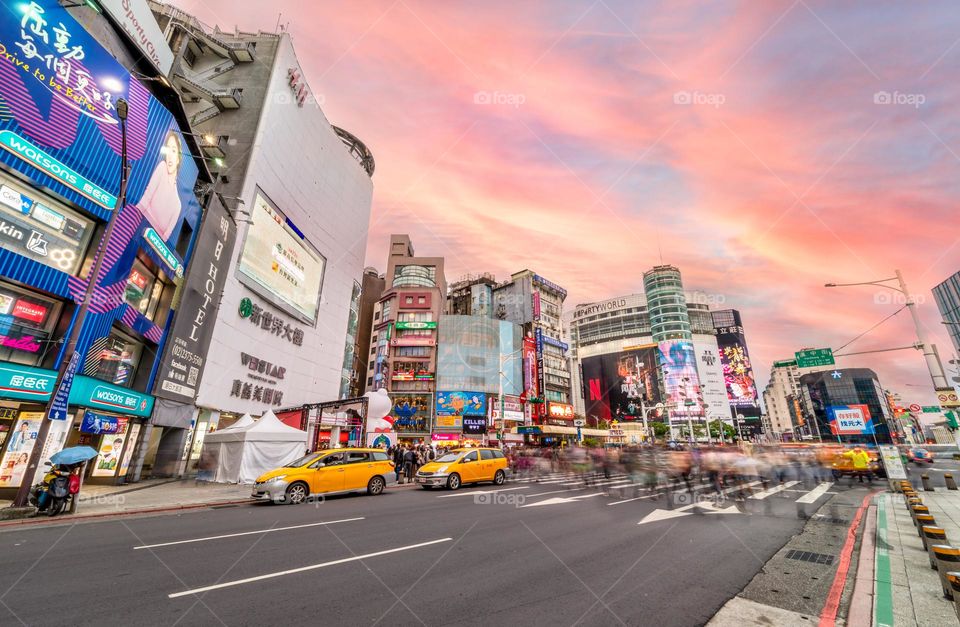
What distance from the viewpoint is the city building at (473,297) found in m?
95.9

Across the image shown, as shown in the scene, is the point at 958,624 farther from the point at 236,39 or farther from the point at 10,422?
the point at 236,39

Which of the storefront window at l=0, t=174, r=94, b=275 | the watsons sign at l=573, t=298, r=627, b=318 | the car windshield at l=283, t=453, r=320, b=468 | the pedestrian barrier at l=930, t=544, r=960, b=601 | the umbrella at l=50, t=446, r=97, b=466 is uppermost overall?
the watsons sign at l=573, t=298, r=627, b=318

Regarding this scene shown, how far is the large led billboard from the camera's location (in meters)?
114

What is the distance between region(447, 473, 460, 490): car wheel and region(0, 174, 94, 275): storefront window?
16.6 metres

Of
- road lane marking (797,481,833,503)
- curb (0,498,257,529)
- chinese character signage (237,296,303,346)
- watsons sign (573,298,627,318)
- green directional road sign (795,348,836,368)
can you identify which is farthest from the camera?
watsons sign (573,298,627,318)

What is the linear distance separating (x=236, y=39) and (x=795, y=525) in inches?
2114

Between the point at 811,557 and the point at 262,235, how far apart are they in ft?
116

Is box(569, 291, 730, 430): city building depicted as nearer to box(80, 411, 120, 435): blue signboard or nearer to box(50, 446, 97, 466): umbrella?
box(80, 411, 120, 435): blue signboard

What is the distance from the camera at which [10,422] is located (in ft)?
43.3

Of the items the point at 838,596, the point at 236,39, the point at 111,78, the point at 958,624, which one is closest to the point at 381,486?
the point at 838,596

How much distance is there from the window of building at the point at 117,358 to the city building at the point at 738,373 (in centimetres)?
13973

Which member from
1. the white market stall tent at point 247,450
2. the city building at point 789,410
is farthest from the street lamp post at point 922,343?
the city building at point 789,410

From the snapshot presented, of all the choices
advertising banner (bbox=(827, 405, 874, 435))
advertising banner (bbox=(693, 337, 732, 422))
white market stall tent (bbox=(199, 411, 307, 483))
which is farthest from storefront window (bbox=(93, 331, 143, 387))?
advertising banner (bbox=(693, 337, 732, 422))

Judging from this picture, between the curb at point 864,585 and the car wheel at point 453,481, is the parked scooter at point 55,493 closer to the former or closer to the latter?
the car wheel at point 453,481
